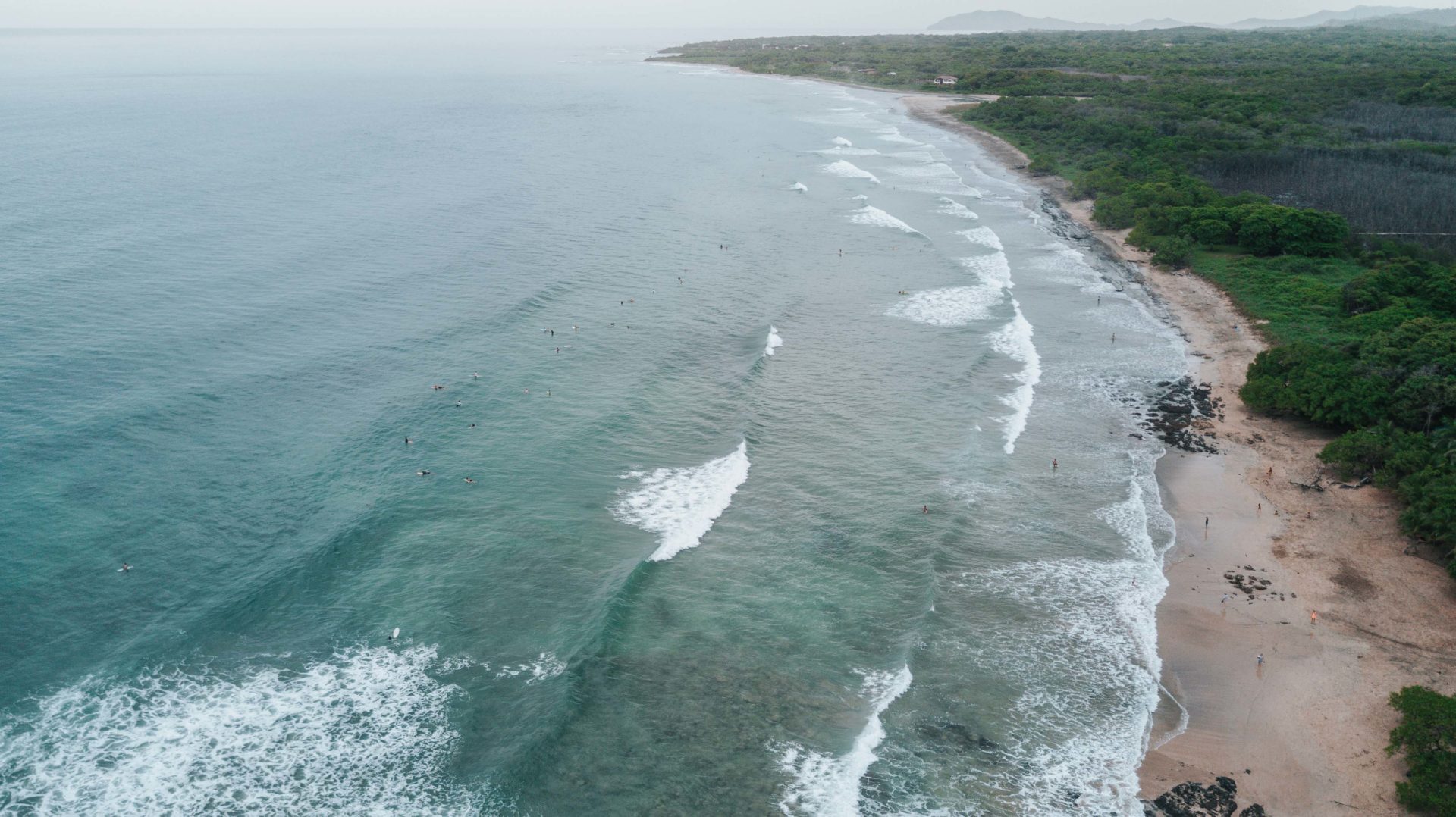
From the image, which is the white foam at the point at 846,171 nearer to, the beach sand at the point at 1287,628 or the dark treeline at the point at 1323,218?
the dark treeline at the point at 1323,218

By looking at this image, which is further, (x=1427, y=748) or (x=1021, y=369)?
(x=1021, y=369)

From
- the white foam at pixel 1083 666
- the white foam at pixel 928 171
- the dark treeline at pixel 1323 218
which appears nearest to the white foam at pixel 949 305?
the dark treeline at pixel 1323 218

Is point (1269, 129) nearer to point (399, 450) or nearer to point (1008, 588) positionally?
point (1008, 588)

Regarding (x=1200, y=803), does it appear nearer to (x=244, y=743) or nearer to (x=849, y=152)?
(x=244, y=743)

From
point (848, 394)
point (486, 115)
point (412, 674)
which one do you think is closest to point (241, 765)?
point (412, 674)

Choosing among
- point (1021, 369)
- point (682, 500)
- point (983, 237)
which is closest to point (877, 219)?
point (983, 237)

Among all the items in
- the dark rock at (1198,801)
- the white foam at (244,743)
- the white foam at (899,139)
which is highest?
the white foam at (899,139)

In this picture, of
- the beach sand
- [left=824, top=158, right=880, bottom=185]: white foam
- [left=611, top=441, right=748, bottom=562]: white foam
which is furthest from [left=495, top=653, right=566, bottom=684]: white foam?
[left=824, top=158, right=880, bottom=185]: white foam
